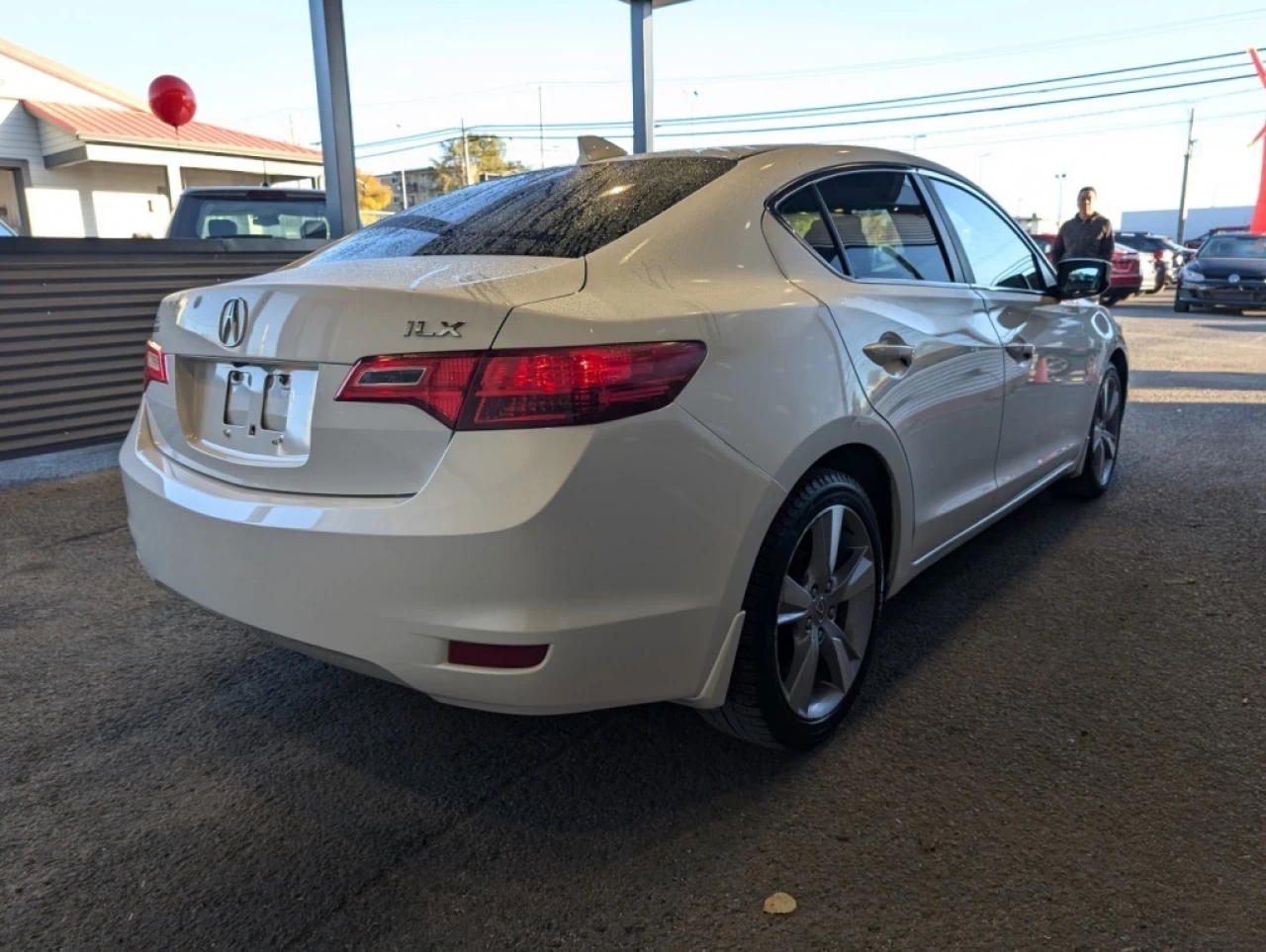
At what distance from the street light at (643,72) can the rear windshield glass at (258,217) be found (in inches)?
117

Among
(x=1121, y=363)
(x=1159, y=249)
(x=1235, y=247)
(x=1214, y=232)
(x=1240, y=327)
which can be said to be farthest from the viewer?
(x=1159, y=249)

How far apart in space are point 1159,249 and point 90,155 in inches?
989

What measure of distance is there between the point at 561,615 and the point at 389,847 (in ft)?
2.50

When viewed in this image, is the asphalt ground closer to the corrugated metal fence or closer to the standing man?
the corrugated metal fence

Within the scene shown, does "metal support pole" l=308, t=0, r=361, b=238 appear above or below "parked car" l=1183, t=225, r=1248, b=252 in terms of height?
above

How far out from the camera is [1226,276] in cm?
1700

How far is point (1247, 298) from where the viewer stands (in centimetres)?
1691

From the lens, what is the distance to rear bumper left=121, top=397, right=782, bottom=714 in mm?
1845

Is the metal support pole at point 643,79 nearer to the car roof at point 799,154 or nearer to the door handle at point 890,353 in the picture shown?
the car roof at point 799,154

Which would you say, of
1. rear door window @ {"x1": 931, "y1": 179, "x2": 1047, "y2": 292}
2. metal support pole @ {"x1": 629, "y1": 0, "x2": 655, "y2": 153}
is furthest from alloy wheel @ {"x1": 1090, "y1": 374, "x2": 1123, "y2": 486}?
metal support pole @ {"x1": 629, "y1": 0, "x2": 655, "y2": 153}

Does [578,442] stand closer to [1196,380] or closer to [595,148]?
[595,148]

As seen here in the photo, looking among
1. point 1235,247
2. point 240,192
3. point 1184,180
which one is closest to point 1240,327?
point 1235,247

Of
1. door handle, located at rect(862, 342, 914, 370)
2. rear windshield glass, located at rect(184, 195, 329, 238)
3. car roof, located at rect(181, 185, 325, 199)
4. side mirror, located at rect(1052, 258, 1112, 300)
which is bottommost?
door handle, located at rect(862, 342, 914, 370)

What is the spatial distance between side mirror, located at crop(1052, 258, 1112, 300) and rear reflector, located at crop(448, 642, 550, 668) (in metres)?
3.10
